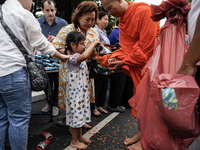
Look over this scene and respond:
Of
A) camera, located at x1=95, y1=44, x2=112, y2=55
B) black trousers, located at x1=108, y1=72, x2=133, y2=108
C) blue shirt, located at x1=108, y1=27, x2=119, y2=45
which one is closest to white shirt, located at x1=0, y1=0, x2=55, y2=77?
camera, located at x1=95, y1=44, x2=112, y2=55

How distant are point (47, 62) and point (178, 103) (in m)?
2.36

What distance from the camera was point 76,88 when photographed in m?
2.22

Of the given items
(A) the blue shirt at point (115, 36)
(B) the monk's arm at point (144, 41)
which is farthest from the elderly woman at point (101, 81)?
(B) the monk's arm at point (144, 41)

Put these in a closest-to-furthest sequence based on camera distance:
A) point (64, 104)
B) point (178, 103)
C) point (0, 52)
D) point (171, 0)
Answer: point (178, 103)
point (171, 0)
point (0, 52)
point (64, 104)

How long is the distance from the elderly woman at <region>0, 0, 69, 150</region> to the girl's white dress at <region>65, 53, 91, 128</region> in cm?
62

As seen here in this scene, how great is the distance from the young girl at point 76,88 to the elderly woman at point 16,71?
1.96 ft

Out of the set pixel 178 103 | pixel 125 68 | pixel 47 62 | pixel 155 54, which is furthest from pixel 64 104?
pixel 178 103

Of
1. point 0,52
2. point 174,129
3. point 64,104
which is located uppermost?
point 0,52

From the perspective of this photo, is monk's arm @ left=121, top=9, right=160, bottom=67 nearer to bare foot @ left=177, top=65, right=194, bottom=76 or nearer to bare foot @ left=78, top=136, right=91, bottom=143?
bare foot @ left=177, top=65, right=194, bottom=76

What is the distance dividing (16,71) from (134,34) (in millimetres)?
1323

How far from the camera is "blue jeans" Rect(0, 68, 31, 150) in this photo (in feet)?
5.09

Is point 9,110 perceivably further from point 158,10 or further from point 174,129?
point 158,10

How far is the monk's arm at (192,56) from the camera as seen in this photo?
3.04 ft

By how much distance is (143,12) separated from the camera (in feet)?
6.00
